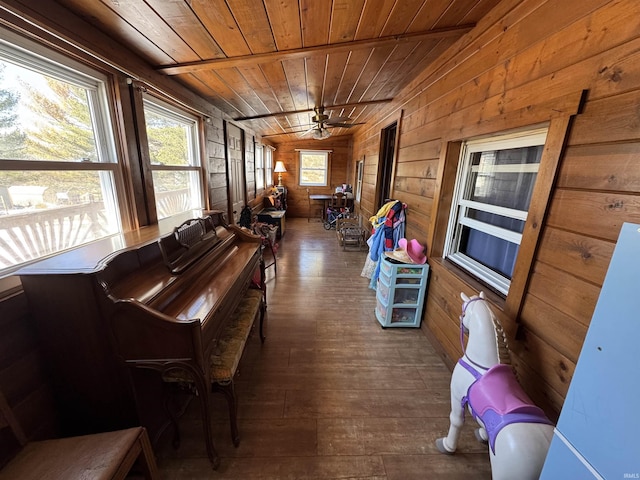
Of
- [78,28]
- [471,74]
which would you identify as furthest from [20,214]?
[471,74]

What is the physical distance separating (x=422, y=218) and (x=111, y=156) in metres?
2.52

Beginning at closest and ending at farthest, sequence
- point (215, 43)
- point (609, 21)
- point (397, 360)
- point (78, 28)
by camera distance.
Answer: point (609, 21), point (78, 28), point (215, 43), point (397, 360)

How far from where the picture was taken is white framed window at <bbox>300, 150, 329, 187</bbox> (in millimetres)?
7406

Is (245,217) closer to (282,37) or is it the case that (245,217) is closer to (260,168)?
(260,168)

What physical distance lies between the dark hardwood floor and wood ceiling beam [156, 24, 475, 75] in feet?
7.34

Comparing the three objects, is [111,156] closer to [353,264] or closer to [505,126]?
[505,126]

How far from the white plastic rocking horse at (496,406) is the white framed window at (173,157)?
2.45 metres

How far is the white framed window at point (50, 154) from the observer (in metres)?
0.99

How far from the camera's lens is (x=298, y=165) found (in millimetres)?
7484

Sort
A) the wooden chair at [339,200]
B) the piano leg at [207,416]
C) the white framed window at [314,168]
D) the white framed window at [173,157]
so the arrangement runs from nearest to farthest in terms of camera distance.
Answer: the piano leg at [207,416], the white framed window at [173,157], the wooden chair at [339,200], the white framed window at [314,168]

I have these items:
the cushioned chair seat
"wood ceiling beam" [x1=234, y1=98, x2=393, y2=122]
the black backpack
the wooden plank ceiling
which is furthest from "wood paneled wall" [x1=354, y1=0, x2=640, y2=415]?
the black backpack

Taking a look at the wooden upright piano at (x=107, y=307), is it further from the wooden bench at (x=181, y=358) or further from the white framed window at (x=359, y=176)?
the white framed window at (x=359, y=176)

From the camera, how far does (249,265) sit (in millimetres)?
1804

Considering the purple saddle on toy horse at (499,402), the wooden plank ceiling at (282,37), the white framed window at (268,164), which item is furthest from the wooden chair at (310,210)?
the purple saddle on toy horse at (499,402)
